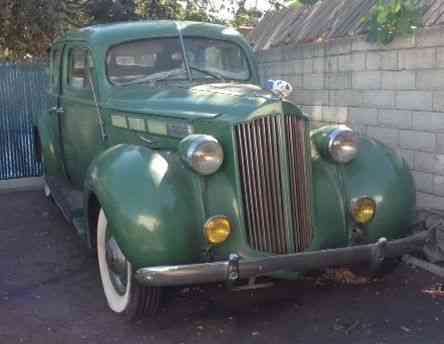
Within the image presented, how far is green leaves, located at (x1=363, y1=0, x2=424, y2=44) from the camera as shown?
4719mm

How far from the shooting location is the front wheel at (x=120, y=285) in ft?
11.4

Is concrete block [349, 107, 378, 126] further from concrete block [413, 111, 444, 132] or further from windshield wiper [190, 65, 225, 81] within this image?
windshield wiper [190, 65, 225, 81]

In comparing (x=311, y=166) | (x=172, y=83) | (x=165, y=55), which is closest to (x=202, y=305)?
(x=311, y=166)

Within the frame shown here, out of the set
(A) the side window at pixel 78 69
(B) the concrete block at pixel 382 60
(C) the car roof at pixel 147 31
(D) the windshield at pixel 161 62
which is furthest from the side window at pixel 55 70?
(B) the concrete block at pixel 382 60

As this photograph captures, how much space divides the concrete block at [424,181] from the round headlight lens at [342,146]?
1.56 metres

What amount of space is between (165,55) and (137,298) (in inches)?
83.3

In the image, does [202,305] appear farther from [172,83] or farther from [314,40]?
[314,40]

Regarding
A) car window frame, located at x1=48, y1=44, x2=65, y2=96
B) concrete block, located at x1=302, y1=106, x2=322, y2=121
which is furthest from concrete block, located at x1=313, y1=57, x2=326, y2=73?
car window frame, located at x1=48, y1=44, x2=65, y2=96

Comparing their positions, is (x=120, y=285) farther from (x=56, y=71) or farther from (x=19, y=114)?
(x=19, y=114)

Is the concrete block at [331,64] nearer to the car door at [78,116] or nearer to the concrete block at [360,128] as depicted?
the concrete block at [360,128]

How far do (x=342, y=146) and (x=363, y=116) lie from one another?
2.20 metres

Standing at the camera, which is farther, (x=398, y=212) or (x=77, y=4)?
(x=77, y=4)

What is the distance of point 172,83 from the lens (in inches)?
178

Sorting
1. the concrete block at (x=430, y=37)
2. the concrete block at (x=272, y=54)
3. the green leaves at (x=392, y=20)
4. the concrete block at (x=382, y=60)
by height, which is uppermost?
the green leaves at (x=392, y=20)
